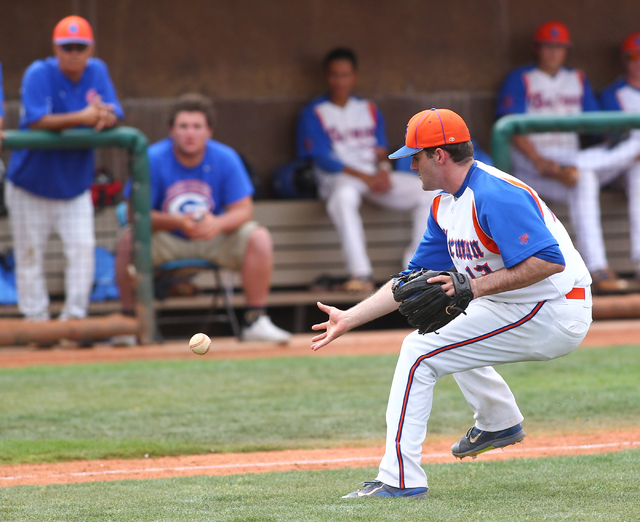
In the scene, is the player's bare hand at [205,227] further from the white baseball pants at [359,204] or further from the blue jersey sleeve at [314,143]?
the blue jersey sleeve at [314,143]

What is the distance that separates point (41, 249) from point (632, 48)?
582 cm

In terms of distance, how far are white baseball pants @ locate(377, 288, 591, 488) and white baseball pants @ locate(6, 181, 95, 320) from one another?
426 centimetres

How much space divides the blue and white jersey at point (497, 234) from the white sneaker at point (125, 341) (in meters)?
4.11

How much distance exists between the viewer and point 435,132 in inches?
139

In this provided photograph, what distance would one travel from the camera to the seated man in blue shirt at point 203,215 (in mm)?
7359

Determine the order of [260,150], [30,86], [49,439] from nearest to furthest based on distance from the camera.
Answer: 1. [49,439]
2. [30,86]
3. [260,150]

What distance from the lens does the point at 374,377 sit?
6512mm

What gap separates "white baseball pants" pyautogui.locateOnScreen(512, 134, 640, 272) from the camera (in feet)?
26.2

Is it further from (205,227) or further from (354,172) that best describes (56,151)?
(354,172)

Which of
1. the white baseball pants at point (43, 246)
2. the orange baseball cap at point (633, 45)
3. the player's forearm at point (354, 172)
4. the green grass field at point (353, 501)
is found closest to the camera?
the green grass field at point (353, 501)

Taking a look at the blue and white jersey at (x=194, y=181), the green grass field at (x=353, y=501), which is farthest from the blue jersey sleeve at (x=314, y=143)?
the green grass field at (x=353, y=501)

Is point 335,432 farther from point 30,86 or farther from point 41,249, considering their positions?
point 30,86

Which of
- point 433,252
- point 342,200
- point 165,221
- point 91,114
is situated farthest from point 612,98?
point 433,252

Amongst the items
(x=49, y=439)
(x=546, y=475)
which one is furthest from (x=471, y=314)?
(x=49, y=439)
